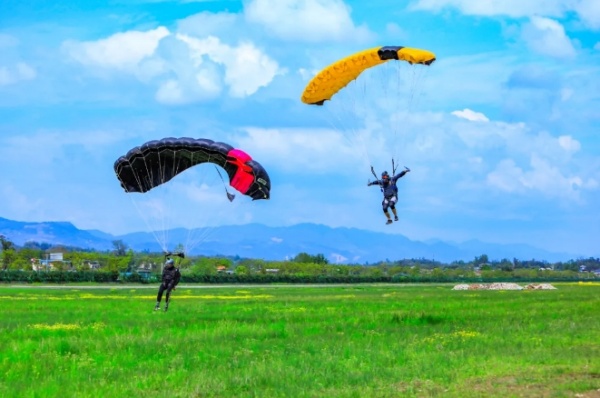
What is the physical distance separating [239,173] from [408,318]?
790 cm

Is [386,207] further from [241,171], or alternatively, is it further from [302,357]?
[302,357]

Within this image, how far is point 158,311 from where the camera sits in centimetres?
3525

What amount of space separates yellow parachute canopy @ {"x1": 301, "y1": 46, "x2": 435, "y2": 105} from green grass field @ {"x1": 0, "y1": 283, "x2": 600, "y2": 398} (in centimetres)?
785

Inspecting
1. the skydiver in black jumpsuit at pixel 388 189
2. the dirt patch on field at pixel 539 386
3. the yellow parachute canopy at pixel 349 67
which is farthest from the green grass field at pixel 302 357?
the yellow parachute canopy at pixel 349 67

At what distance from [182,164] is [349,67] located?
8231 millimetres

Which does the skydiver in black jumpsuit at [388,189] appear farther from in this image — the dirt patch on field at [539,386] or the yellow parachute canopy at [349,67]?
the dirt patch on field at [539,386]

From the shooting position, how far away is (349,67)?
2839cm

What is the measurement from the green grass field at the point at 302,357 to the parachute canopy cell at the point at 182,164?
16.2 feet

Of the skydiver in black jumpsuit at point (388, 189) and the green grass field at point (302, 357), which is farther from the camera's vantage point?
the skydiver in black jumpsuit at point (388, 189)

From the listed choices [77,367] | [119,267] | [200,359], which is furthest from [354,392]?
[119,267]

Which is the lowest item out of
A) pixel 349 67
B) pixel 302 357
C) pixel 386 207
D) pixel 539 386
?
pixel 539 386

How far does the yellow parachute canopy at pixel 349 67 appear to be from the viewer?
27.1 metres

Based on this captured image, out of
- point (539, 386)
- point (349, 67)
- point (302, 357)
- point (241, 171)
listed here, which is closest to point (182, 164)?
point (241, 171)

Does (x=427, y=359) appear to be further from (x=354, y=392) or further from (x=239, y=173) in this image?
(x=239, y=173)
